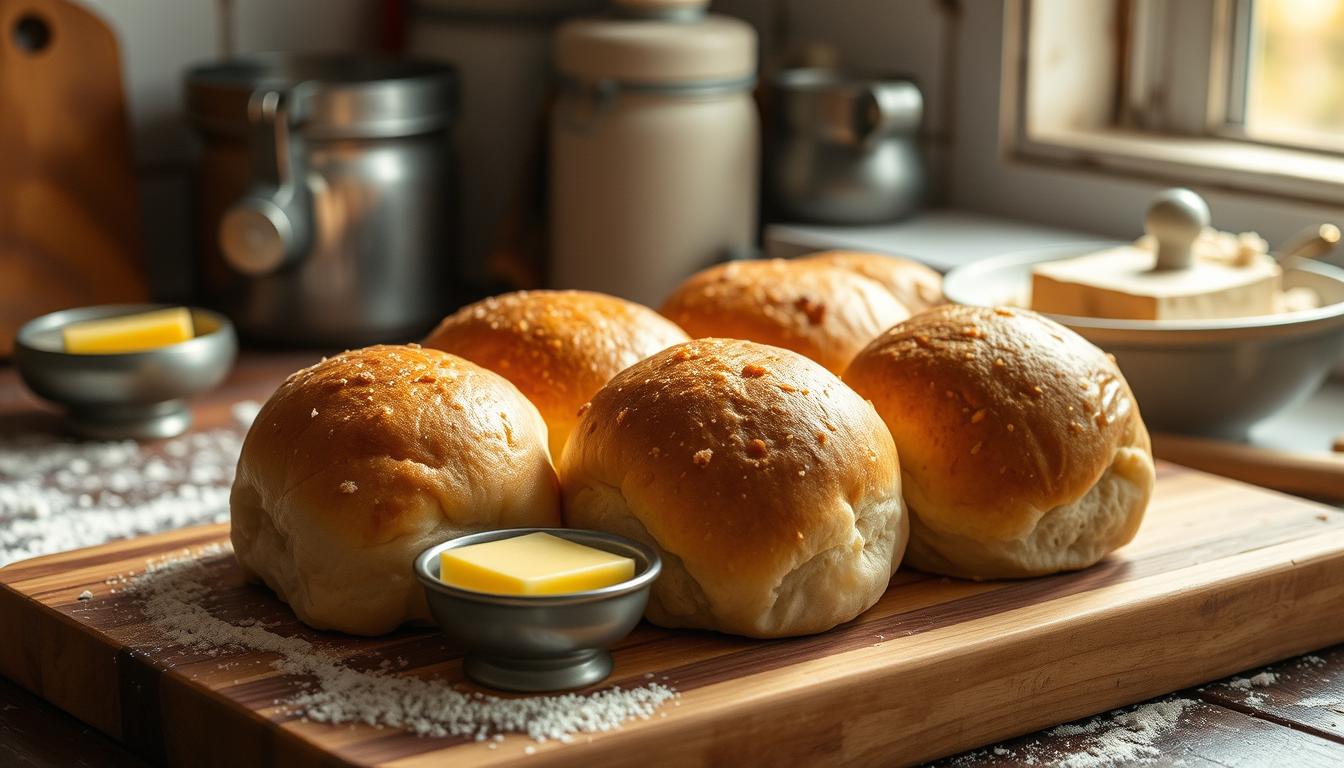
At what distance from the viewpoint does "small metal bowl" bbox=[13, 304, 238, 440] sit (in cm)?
135

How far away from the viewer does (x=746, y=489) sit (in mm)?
802

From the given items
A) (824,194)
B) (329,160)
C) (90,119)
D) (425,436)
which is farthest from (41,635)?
(824,194)

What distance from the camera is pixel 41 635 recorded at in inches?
34.4

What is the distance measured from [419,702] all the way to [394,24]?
4.65 ft

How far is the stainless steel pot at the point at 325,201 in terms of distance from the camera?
1599 mm

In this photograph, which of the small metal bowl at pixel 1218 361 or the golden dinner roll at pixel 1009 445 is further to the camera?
the small metal bowl at pixel 1218 361

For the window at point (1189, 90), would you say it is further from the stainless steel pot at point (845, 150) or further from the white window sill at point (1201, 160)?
the stainless steel pot at point (845, 150)

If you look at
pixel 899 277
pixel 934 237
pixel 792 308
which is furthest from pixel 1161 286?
pixel 934 237

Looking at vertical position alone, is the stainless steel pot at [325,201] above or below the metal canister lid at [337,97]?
below

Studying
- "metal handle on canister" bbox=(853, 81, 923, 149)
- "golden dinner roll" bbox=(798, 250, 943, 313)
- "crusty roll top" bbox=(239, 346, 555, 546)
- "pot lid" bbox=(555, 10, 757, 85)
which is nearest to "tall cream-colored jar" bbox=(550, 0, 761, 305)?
"pot lid" bbox=(555, 10, 757, 85)

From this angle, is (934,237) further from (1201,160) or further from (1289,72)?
(1289,72)

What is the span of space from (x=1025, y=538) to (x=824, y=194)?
96 cm

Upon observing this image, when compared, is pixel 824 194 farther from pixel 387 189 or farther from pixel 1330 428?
pixel 1330 428

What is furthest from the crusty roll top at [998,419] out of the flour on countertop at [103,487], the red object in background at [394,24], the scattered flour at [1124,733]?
the red object in background at [394,24]
